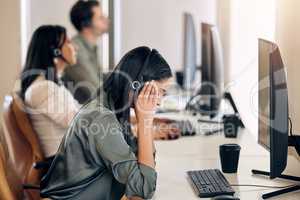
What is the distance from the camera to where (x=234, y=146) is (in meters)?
1.90

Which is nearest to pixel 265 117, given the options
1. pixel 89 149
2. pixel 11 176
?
pixel 89 149

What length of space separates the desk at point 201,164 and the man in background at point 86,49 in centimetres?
194

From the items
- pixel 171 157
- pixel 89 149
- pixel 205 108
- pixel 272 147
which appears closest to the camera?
pixel 272 147

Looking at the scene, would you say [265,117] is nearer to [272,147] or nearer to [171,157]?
[272,147]

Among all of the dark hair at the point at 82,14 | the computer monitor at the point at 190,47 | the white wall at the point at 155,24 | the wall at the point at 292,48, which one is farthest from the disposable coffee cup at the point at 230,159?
the white wall at the point at 155,24

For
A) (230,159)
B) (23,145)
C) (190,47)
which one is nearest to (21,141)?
(23,145)

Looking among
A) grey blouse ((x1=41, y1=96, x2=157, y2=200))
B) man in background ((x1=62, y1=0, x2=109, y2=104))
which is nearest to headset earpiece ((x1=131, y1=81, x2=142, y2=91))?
grey blouse ((x1=41, y1=96, x2=157, y2=200))

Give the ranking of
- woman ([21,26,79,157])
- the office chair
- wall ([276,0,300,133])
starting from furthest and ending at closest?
woman ([21,26,79,157])
the office chair
wall ([276,0,300,133])

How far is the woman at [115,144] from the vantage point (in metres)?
1.51

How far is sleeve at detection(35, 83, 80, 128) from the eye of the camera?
2484 millimetres

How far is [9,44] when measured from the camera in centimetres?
411

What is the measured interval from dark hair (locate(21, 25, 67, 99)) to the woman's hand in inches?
47.9

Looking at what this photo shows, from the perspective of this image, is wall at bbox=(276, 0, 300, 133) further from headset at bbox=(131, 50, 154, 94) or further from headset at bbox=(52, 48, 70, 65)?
headset at bbox=(52, 48, 70, 65)

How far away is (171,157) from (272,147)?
0.80 metres
